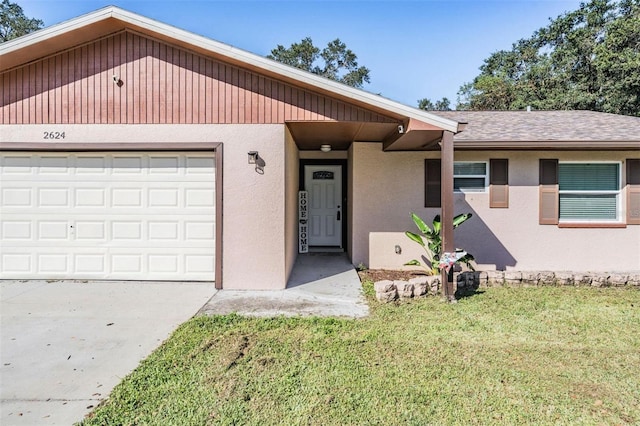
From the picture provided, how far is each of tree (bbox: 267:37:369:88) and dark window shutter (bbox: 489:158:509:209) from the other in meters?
26.6

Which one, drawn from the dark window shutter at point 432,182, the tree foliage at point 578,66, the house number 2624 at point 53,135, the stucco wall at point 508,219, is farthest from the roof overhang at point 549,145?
the tree foliage at point 578,66

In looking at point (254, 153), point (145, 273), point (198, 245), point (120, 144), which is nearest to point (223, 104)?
point (254, 153)

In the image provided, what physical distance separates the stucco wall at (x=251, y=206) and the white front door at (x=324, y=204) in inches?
153

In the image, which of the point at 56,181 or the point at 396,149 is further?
the point at 396,149

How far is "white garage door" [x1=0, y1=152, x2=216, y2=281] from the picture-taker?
241 inches

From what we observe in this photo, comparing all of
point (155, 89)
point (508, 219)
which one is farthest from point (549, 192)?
point (155, 89)

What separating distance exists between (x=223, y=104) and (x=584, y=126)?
8.18 m

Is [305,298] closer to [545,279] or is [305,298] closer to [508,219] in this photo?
[545,279]

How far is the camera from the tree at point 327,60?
3078 centimetres

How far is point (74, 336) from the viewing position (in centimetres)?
390

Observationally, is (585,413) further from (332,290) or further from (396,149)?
(396,149)

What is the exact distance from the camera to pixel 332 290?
581 centimetres

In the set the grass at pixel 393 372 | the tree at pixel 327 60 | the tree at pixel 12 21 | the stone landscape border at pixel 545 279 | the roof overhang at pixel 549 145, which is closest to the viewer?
the grass at pixel 393 372

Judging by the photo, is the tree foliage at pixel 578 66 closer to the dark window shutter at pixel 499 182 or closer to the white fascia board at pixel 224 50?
the dark window shutter at pixel 499 182
